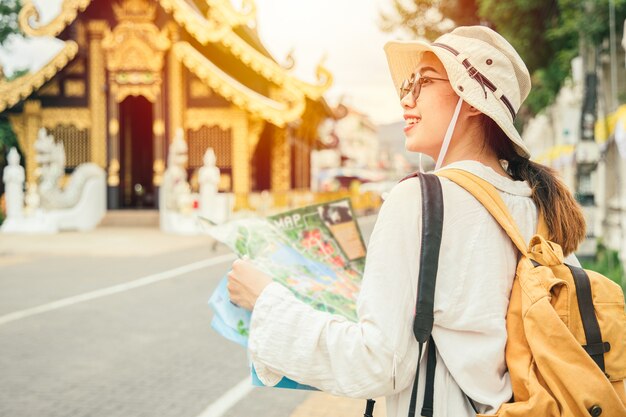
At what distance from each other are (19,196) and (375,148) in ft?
330

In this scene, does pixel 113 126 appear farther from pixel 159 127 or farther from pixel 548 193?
pixel 548 193

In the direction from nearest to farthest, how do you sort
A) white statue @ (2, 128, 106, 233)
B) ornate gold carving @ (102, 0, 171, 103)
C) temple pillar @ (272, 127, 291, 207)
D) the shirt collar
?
the shirt collar
white statue @ (2, 128, 106, 233)
ornate gold carving @ (102, 0, 171, 103)
temple pillar @ (272, 127, 291, 207)

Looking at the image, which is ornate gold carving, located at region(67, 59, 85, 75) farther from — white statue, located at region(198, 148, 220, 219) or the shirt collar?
the shirt collar

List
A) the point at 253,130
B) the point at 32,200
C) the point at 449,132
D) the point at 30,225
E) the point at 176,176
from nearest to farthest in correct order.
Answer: the point at 449,132
the point at 30,225
the point at 32,200
the point at 176,176
the point at 253,130

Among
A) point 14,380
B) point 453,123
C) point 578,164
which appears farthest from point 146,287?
point 453,123

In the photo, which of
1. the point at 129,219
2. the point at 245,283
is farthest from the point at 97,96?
the point at 245,283

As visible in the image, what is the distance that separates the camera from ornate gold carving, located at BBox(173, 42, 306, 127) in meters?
19.0

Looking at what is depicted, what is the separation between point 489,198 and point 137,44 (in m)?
20.5

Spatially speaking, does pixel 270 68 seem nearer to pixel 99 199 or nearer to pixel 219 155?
pixel 219 155

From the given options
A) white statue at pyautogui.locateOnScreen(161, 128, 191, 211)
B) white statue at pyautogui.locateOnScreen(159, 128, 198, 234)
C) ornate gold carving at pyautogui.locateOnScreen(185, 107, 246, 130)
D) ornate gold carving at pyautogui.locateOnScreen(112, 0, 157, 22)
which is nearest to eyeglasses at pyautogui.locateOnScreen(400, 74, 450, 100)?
white statue at pyautogui.locateOnScreen(159, 128, 198, 234)

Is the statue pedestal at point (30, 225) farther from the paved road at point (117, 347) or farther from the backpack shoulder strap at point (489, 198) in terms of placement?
the backpack shoulder strap at point (489, 198)

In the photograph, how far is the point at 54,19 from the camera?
2038cm

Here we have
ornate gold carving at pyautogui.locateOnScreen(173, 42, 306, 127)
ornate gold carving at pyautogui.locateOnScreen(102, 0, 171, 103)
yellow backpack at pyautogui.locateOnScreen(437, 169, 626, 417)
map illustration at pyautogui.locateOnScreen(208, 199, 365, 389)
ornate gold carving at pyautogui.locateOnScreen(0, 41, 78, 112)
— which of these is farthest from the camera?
ornate gold carving at pyautogui.locateOnScreen(102, 0, 171, 103)

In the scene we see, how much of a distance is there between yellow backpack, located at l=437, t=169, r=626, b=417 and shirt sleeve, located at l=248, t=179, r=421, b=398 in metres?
0.18
